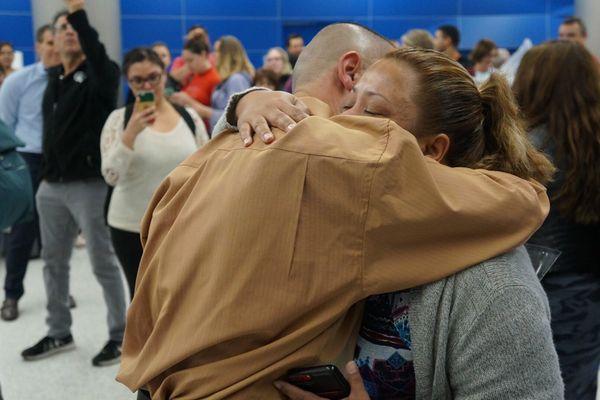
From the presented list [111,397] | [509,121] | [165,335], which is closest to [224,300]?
[165,335]

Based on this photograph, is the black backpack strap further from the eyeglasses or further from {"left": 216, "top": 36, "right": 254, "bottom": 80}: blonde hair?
{"left": 216, "top": 36, "right": 254, "bottom": 80}: blonde hair

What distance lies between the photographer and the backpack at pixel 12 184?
8.23 ft

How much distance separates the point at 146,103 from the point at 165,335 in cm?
224

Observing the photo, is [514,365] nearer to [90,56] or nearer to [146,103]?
[146,103]

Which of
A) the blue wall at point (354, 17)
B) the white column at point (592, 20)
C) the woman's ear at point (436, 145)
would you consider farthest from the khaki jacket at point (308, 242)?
the blue wall at point (354, 17)

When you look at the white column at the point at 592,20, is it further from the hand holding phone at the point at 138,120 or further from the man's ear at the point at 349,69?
the man's ear at the point at 349,69

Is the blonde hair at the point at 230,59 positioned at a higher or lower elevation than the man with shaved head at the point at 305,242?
lower

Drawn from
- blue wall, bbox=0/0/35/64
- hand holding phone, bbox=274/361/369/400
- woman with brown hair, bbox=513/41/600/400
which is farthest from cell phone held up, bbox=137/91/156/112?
blue wall, bbox=0/0/35/64

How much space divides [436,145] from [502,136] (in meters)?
0.13

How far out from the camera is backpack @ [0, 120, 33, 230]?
251 centimetres

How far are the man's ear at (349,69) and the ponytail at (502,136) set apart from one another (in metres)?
0.36

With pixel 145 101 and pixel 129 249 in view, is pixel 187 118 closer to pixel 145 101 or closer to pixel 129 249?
pixel 145 101

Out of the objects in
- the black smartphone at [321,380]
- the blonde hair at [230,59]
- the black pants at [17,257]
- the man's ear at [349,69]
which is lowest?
the black pants at [17,257]

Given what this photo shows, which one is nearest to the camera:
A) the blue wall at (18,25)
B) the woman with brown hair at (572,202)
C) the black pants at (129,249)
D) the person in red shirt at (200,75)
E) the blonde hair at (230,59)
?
the woman with brown hair at (572,202)
